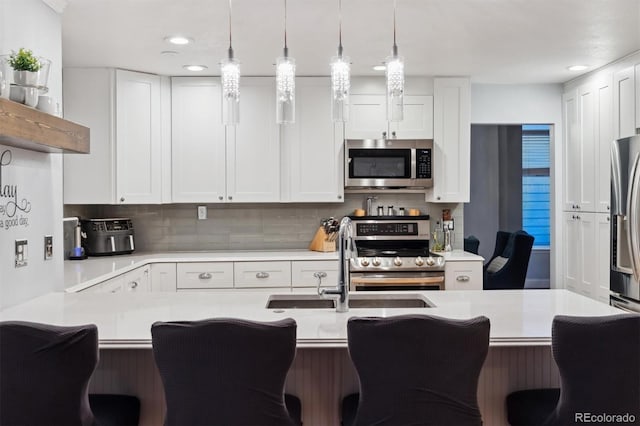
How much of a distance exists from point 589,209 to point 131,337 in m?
4.01

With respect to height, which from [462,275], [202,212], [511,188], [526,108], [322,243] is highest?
[526,108]

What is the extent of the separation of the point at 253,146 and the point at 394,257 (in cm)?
153

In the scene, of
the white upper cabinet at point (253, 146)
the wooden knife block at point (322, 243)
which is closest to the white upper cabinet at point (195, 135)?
the white upper cabinet at point (253, 146)

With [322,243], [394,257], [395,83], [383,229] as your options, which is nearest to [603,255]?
[394,257]

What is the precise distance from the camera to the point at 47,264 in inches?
108

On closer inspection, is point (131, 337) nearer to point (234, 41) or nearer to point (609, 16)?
point (234, 41)

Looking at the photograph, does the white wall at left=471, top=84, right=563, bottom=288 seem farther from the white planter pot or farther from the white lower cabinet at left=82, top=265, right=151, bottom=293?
the white planter pot

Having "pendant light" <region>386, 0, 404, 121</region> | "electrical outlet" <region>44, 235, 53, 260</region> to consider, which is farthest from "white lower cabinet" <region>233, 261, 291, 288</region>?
"pendant light" <region>386, 0, 404, 121</region>

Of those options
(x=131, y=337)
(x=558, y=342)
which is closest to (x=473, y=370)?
(x=558, y=342)

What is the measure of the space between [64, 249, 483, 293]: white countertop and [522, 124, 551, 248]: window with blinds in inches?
102

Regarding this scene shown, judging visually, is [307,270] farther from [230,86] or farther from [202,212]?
[230,86]

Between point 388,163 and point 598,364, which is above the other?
point 388,163

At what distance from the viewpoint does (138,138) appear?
4.38m

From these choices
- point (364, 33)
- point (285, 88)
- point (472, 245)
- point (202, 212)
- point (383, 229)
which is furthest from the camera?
point (472, 245)
